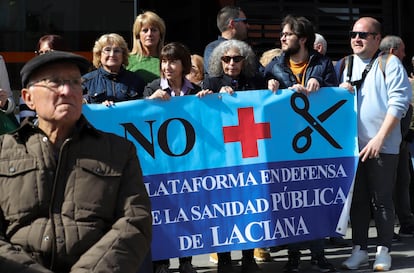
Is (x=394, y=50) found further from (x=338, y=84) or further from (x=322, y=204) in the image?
(x=322, y=204)

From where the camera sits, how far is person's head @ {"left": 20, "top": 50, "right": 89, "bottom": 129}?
3.30 m

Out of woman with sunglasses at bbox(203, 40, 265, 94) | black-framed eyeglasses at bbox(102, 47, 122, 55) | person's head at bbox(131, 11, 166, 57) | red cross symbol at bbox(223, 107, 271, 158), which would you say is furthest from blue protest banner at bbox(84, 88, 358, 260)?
person's head at bbox(131, 11, 166, 57)

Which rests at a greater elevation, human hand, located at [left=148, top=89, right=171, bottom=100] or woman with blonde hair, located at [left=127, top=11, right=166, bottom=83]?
woman with blonde hair, located at [left=127, top=11, right=166, bottom=83]

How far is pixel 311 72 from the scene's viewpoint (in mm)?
6430

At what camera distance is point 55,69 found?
3.33m

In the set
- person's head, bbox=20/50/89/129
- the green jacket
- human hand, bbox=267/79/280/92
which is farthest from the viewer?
human hand, bbox=267/79/280/92

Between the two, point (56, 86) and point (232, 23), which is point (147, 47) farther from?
point (56, 86)

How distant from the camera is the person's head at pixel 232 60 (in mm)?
6270

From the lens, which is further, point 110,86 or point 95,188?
point 110,86

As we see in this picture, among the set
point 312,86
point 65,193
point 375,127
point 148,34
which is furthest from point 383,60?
point 65,193

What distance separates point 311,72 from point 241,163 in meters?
0.98

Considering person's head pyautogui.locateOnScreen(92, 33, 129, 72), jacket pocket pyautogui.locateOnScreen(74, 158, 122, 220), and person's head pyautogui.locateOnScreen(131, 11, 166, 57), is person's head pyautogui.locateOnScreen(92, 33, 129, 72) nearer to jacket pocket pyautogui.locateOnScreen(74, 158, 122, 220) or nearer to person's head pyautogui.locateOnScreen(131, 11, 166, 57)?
person's head pyautogui.locateOnScreen(131, 11, 166, 57)

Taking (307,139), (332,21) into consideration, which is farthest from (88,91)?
(332,21)

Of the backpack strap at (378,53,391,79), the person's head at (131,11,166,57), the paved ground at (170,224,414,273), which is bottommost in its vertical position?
the paved ground at (170,224,414,273)
